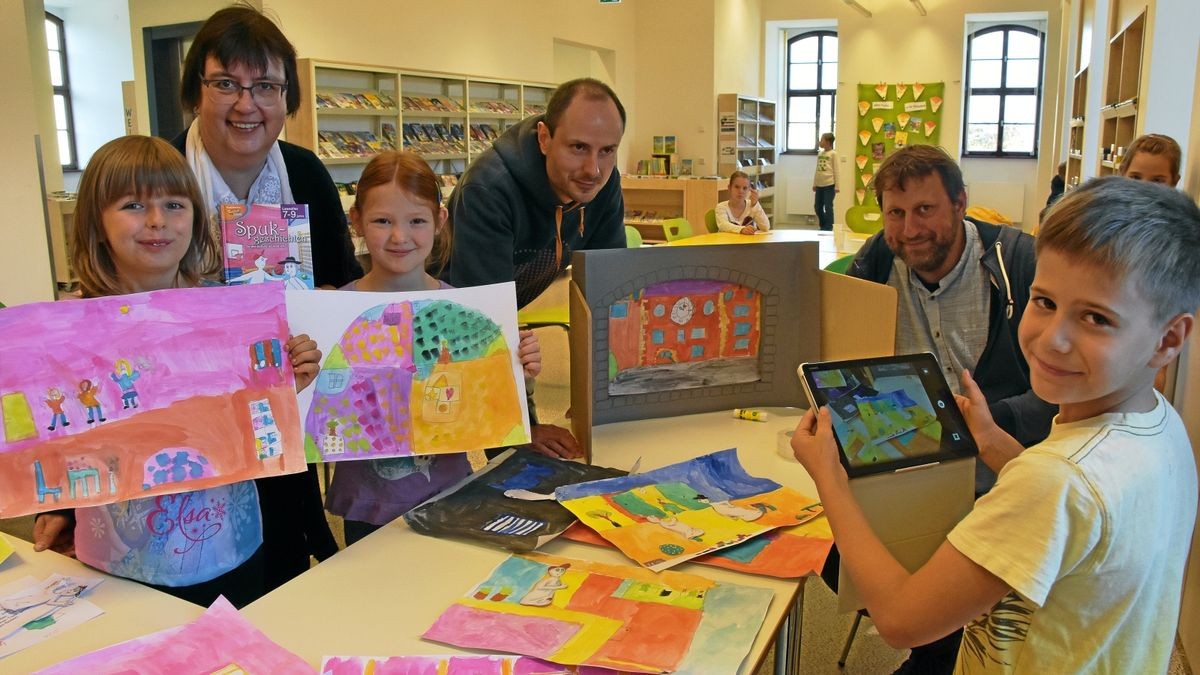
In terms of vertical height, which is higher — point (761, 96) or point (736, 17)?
point (736, 17)

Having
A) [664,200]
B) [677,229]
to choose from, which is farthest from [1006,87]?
[677,229]

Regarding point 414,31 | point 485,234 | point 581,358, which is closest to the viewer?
point 581,358

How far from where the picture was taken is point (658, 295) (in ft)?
7.45

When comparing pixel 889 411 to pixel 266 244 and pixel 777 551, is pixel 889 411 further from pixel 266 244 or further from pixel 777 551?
pixel 266 244

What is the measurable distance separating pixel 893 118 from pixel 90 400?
14803mm

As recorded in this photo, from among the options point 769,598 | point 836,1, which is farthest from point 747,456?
point 836,1

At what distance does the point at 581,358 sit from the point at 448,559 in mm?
654

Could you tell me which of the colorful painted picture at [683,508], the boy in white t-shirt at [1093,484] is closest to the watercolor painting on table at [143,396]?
the colorful painted picture at [683,508]

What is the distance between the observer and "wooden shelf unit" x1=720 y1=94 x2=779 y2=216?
12703 millimetres

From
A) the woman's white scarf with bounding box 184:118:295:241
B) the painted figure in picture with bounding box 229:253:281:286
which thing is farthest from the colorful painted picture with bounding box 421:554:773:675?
the woman's white scarf with bounding box 184:118:295:241

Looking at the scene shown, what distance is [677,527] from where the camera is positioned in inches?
61.6

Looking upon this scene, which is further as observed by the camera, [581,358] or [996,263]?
[996,263]

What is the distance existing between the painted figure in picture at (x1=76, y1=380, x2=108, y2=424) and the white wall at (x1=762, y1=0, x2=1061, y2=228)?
48.3 feet

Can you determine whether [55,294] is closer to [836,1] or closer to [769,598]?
[769,598]
